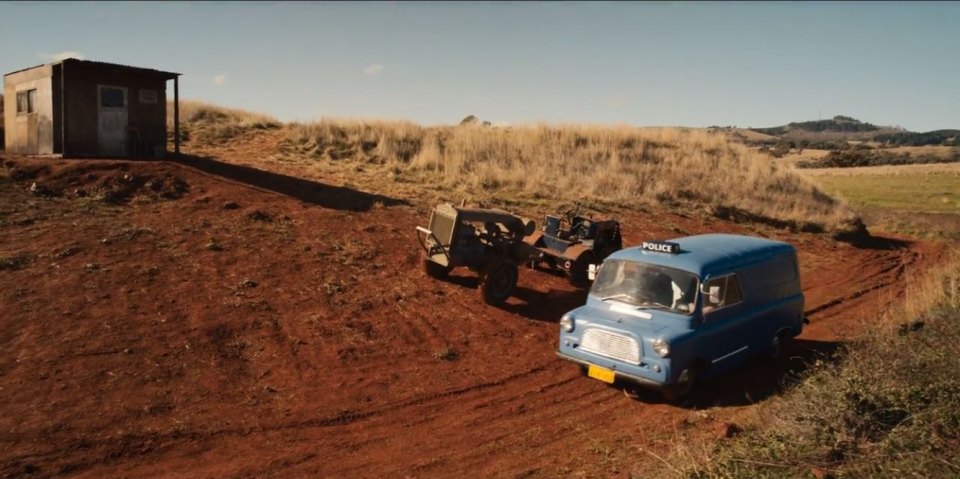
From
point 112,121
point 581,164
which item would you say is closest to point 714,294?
point 581,164

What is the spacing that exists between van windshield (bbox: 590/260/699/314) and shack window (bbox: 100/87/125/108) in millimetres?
17759

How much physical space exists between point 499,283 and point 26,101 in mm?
18114

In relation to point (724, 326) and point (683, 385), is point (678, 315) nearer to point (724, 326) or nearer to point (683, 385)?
point (724, 326)

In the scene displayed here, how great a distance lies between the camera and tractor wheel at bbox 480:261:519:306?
1249cm

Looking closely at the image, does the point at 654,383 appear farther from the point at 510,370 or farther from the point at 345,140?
the point at 345,140

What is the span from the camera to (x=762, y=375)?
31.7ft

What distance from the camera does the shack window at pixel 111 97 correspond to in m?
20.4

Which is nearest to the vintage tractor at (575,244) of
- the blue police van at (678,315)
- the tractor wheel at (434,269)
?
the tractor wheel at (434,269)

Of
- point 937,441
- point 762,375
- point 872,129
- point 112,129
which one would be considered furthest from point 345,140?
point 872,129

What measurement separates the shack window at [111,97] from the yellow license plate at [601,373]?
18.5m

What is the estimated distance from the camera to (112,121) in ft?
68.0

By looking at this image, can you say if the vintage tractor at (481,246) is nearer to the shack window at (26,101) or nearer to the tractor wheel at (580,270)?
the tractor wheel at (580,270)

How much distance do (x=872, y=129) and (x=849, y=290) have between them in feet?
533

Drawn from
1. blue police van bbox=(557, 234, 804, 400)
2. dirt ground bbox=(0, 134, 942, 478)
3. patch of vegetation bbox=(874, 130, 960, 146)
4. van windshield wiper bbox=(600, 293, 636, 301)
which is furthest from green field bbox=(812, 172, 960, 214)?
patch of vegetation bbox=(874, 130, 960, 146)
